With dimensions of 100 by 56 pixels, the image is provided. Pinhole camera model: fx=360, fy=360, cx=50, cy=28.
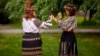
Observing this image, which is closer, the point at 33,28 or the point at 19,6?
the point at 33,28

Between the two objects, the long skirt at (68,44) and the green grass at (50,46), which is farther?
the green grass at (50,46)

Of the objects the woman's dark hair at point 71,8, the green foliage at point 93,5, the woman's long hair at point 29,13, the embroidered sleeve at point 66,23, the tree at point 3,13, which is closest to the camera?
the embroidered sleeve at point 66,23

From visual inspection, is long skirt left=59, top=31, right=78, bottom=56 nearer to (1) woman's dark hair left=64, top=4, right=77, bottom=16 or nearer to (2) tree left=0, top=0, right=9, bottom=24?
(1) woman's dark hair left=64, top=4, right=77, bottom=16

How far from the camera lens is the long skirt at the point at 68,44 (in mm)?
7750

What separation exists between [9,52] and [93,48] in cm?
316

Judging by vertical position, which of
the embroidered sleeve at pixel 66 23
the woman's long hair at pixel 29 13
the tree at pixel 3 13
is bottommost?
the tree at pixel 3 13

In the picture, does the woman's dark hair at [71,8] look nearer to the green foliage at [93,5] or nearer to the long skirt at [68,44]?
the long skirt at [68,44]

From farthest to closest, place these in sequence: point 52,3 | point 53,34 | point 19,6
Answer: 1. point 53,34
2. point 19,6
3. point 52,3

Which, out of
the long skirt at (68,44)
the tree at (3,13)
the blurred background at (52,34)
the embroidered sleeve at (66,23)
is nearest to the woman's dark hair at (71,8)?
the embroidered sleeve at (66,23)

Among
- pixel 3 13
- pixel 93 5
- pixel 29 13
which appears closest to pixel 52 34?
pixel 93 5

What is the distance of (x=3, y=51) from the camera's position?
40.3 ft

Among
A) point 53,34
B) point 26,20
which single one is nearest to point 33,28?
point 26,20

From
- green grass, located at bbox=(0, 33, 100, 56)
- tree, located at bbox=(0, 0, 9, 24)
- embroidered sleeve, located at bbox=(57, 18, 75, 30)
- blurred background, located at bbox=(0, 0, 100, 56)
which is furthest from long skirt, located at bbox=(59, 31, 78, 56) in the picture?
tree, located at bbox=(0, 0, 9, 24)

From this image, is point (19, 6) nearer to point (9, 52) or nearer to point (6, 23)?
point (9, 52)
